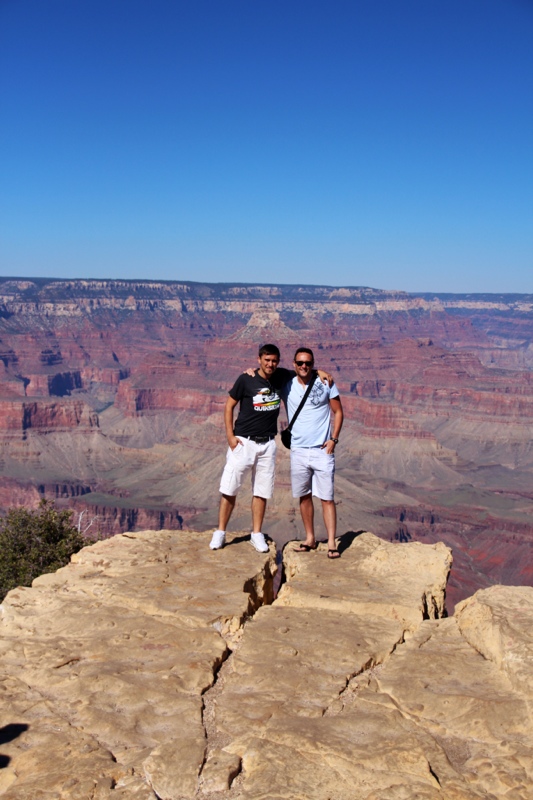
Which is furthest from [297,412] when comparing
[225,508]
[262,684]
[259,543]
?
[262,684]

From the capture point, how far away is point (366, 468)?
11031 centimetres

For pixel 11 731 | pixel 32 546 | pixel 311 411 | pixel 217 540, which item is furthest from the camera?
pixel 32 546

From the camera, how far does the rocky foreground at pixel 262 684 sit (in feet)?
15.9

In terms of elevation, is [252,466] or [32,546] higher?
[252,466]

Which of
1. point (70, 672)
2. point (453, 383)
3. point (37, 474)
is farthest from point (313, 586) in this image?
point (453, 383)

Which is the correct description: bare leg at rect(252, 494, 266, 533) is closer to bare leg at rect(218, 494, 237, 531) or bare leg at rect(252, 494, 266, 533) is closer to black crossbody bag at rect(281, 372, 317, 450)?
bare leg at rect(218, 494, 237, 531)

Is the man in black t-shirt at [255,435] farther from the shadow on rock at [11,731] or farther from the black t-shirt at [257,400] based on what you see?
the shadow on rock at [11,731]

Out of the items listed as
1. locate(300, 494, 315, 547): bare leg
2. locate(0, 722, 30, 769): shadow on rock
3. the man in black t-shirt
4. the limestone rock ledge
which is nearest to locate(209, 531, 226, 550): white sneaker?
the man in black t-shirt

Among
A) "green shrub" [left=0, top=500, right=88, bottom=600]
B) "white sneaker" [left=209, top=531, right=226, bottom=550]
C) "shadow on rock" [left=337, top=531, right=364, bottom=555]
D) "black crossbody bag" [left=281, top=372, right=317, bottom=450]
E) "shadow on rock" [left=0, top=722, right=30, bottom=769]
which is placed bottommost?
"green shrub" [left=0, top=500, right=88, bottom=600]

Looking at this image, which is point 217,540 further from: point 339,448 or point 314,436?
point 339,448

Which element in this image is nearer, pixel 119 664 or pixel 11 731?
pixel 11 731

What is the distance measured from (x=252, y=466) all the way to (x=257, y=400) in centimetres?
93

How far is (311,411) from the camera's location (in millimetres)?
9156

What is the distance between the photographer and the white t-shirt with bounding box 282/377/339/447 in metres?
9.10
